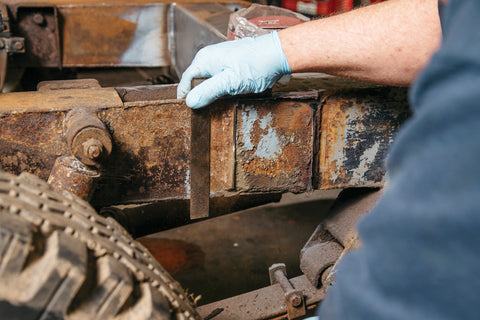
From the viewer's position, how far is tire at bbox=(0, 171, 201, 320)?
798 mm

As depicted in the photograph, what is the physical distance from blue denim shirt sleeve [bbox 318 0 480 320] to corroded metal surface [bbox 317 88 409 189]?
38.9 inches

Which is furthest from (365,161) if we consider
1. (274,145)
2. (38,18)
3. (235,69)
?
(38,18)

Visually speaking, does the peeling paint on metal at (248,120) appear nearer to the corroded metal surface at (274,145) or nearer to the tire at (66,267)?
the corroded metal surface at (274,145)

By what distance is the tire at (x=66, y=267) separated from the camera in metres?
0.80

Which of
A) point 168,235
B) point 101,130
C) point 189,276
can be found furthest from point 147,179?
point 168,235

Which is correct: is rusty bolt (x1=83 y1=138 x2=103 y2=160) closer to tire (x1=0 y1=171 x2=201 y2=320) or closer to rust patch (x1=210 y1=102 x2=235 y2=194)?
tire (x1=0 y1=171 x2=201 y2=320)

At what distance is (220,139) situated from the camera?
1455 mm

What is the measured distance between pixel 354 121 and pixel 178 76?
1.57 meters

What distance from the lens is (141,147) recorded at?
1.40m

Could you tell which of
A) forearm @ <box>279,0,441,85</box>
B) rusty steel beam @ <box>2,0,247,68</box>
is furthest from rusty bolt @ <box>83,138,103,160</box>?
rusty steel beam @ <box>2,0,247,68</box>

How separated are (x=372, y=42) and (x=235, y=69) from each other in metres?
0.41

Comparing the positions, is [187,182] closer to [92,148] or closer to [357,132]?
[92,148]

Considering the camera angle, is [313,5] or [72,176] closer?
[72,176]

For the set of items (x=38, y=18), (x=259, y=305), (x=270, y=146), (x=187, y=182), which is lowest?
(x=259, y=305)
